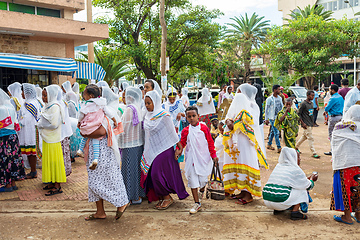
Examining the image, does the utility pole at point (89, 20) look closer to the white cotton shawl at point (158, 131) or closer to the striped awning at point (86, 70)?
the striped awning at point (86, 70)

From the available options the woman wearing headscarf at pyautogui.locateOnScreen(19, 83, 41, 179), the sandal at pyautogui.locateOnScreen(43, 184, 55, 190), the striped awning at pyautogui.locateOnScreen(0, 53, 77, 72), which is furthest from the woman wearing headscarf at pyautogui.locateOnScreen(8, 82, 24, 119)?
the striped awning at pyautogui.locateOnScreen(0, 53, 77, 72)

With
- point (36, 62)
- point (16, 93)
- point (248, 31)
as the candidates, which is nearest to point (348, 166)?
point (16, 93)

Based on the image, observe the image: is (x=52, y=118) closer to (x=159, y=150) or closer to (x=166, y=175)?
(x=159, y=150)

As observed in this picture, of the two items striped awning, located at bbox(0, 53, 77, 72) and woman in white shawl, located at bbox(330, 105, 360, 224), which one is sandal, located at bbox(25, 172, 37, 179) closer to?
woman in white shawl, located at bbox(330, 105, 360, 224)

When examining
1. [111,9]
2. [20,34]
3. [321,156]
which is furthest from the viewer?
[111,9]

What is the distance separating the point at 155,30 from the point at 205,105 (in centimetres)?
1040

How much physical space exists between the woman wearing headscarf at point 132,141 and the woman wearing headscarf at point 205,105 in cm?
614

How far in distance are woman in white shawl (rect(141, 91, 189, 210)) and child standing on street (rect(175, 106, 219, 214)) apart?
0.16m

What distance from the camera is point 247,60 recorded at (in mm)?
42156

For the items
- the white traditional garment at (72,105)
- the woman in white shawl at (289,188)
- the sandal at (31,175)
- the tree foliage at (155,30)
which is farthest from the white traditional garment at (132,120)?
the tree foliage at (155,30)

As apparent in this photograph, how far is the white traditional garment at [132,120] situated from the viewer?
4918mm

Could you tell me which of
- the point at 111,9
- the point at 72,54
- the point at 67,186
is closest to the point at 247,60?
the point at 111,9

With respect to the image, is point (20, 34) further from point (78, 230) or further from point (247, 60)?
point (247, 60)

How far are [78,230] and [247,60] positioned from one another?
131 ft
